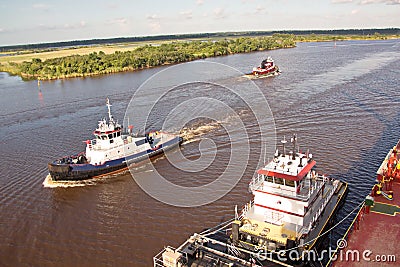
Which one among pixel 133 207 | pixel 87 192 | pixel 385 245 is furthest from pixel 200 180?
pixel 385 245

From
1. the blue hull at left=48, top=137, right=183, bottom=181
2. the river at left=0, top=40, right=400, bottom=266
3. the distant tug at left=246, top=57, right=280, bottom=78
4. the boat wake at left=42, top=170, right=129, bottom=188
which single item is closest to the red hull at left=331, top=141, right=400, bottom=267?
the river at left=0, top=40, right=400, bottom=266

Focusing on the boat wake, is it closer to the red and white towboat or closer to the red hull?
the red hull

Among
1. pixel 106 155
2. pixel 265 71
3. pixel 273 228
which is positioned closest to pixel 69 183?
pixel 106 155

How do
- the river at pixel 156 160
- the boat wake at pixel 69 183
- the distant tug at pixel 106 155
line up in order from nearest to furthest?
the river at pixel 156 160 < the boat wake at pixel 69 183 < the distant tug at pixel 106 155

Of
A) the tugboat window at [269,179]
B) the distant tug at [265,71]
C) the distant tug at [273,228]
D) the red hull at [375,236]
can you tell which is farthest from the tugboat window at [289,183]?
the distant tug at [265,71]

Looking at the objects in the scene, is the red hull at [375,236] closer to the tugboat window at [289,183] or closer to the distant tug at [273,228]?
the distant tug at [273,228]

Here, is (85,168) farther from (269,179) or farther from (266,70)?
(266,70)
